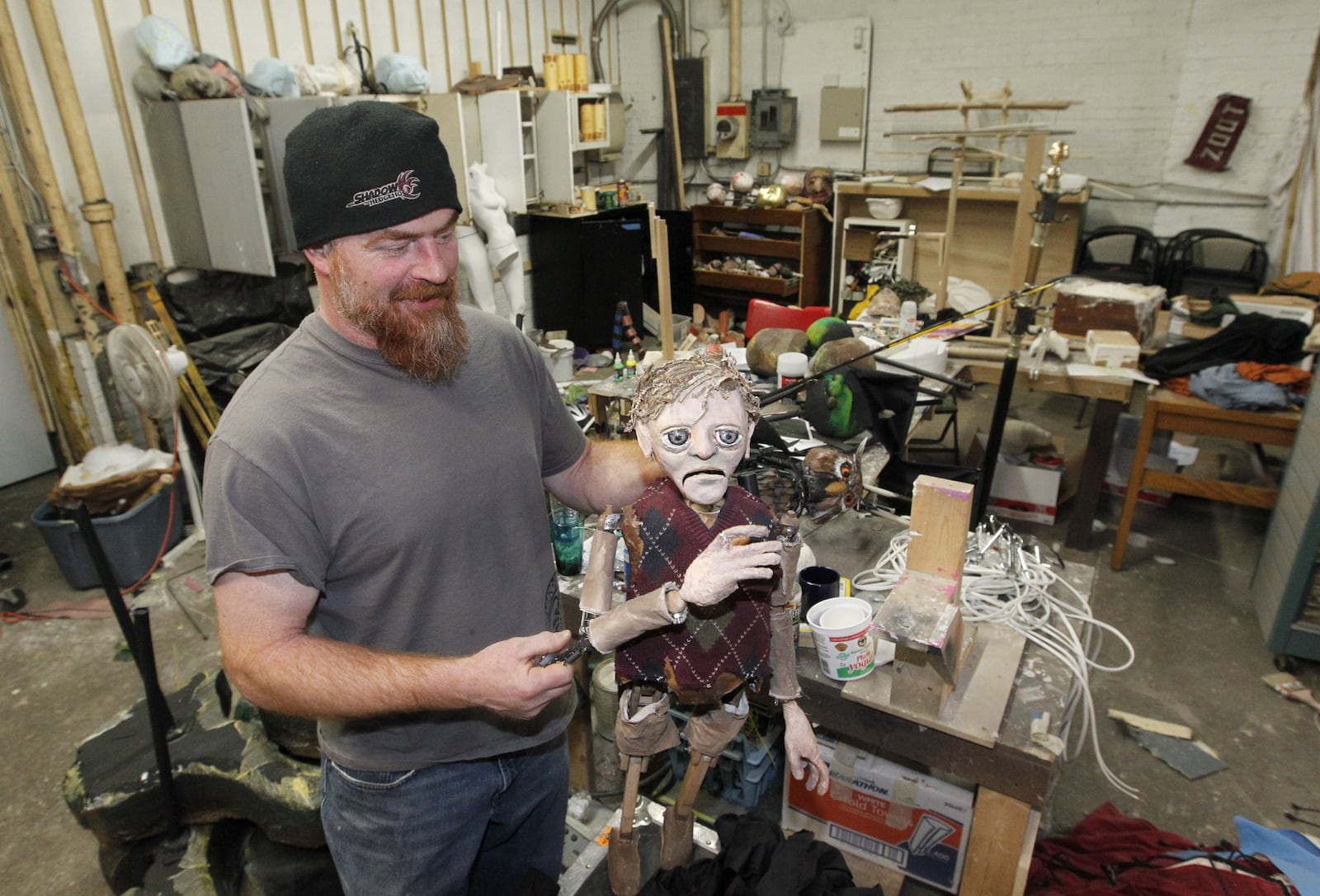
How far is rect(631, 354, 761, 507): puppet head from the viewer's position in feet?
3.82

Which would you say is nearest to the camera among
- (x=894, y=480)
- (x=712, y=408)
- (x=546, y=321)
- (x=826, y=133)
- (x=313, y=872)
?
(x=712, y=408)

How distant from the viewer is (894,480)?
2979 millimetres

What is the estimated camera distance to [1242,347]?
139 inches

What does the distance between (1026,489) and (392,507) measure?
372cm

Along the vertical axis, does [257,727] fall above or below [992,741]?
below

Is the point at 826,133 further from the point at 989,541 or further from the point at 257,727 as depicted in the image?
the point at 257,727

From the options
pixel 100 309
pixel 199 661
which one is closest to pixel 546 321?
pixel 100 309

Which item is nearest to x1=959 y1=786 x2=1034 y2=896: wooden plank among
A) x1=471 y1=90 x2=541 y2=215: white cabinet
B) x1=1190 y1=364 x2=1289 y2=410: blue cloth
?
x1=1190 y1=364 x2=1289 y2=410: blue cloth

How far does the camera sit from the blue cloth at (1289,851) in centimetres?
182

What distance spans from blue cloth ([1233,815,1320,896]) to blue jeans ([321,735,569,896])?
1.79 metres

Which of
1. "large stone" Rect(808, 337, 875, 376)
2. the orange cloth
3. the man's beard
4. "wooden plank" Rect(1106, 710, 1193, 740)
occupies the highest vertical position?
the man's beard

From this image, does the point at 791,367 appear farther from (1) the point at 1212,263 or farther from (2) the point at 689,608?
(1) the point at 1212,263

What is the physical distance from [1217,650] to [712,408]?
125 inches

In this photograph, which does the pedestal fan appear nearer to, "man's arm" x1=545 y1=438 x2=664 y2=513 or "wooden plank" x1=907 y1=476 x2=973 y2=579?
"man's arm" x1=545 y1=438 x2=664 y2=513
